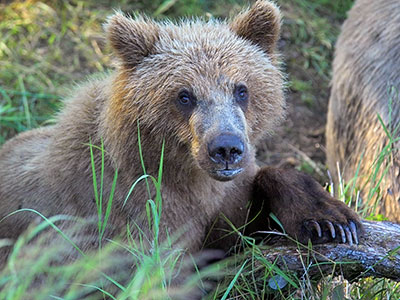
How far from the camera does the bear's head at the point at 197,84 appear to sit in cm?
398

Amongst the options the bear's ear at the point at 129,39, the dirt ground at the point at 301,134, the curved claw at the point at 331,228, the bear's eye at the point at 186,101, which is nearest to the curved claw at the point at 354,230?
the curved claw at the point at 331,228

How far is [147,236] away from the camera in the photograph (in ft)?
13.9

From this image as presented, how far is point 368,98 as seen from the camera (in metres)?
5.64

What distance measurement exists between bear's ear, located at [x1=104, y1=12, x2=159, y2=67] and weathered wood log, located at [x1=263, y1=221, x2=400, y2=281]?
1.36 m

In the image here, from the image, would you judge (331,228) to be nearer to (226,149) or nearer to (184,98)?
(226,149)

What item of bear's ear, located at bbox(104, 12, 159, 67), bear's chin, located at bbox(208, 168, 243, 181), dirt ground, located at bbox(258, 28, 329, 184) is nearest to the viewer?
bear's chin, located at bbox(208, 168, 243, 181)

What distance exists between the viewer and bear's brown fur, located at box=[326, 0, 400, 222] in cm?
529

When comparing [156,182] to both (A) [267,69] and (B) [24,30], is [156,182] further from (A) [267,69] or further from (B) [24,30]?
(B) [24,30]

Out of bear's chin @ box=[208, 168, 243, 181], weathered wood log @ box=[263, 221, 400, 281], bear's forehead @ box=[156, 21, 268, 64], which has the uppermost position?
bear's forehead @ box=[156, 21, 268, 64]

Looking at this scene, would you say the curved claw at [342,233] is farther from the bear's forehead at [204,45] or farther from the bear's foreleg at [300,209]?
the bear's forehead at [204,45]

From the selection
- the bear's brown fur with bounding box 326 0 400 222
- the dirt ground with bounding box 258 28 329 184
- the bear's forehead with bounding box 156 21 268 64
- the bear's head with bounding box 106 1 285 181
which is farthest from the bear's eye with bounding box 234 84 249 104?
the dirt ground with bounding box 258 28 329 184

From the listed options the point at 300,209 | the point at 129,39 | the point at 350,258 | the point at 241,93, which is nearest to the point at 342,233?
the point at 350,258

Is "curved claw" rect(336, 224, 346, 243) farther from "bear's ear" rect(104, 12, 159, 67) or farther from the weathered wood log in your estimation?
"bear's ear" rect(104, 12, 159, 67)

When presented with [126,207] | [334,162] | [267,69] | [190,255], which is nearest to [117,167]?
[126,207]
